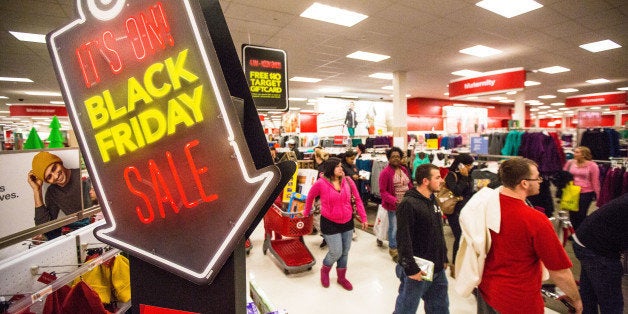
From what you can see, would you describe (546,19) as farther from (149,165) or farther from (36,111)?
(36,111)

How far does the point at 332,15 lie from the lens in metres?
5.38

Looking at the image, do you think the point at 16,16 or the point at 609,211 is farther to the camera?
the point at 16,16

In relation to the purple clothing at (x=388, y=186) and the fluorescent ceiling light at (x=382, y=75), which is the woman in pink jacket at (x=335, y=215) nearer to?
Answer: the purple clothing at (x=388, y=186)

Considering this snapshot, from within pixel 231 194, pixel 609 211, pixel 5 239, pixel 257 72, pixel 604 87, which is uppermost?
pixel 604 87

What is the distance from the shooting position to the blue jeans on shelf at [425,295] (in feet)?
7.98

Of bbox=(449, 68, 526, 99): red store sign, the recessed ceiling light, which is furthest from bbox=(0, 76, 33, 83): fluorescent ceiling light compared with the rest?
the recessed ceiling light

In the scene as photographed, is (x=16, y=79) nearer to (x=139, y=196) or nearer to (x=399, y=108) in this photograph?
(x=399, y=108)

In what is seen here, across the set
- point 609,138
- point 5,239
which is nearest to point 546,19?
point 609,138

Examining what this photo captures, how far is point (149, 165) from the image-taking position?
99 cm

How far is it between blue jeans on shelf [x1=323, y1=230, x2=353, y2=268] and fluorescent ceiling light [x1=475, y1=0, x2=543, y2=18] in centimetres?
425

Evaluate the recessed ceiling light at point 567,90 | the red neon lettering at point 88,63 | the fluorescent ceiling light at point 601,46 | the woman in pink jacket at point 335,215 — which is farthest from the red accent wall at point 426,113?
the red neon lettering at point 88,63

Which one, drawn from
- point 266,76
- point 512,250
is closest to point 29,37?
point 266,76

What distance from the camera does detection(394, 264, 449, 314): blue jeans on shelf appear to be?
2.43 m

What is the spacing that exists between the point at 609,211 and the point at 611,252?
0.32 m
